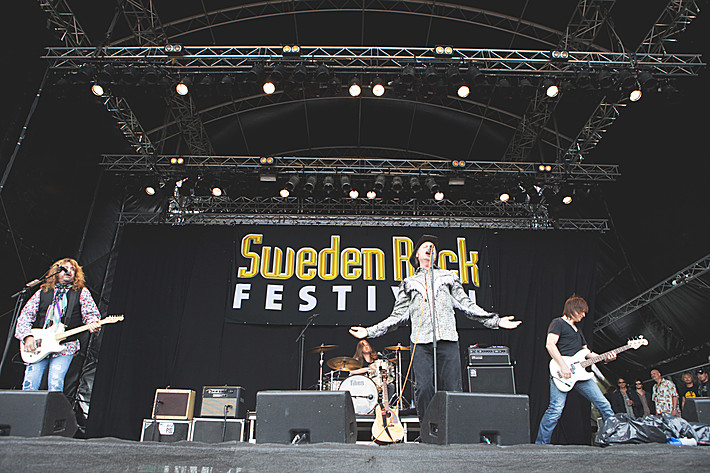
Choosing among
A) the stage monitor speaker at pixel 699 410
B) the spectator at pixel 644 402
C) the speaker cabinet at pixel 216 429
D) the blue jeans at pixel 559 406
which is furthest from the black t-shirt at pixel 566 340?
the spectator at pixel 644 402

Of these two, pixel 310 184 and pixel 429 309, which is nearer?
pixel 429 309

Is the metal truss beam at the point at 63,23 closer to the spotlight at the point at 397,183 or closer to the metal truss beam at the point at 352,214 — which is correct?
the metal truss beam at the point at 352,214

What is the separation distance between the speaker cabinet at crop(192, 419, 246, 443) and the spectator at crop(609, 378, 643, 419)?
21.1 ft

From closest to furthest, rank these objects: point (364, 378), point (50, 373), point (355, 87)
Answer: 1. point (50, 373)
2. point (364, 378)
3. point (355, 87)

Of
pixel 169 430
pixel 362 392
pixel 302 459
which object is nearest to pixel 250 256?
pixel 169 430

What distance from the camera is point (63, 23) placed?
704 cm

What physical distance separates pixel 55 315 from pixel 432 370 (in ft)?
10.6

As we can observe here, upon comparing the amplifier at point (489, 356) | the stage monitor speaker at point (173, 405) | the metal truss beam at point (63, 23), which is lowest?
the stage monitor speaker at point (173, 405)

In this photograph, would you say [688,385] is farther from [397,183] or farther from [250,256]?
[250,256]

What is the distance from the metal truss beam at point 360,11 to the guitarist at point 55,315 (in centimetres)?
503

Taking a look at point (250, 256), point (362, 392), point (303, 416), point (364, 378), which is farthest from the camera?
point (250, 256)

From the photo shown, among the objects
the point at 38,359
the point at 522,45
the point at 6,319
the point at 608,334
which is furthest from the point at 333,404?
the point at 608,334

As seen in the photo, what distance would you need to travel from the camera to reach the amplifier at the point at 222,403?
6.79m

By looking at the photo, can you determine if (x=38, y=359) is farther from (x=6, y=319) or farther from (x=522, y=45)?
(x=522, y=45)
